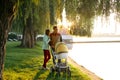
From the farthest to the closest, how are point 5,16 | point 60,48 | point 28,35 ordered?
1. point 28,35
2. point 60,48
3. point 5,16

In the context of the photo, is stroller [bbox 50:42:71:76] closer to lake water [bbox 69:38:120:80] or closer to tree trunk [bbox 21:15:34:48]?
lake water [bbox 69:38:120:80]

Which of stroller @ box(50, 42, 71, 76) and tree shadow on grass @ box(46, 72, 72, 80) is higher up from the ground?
stroller @ box(50, 42, 71, 76)

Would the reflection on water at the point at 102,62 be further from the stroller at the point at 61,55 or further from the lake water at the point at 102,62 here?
the stroller at the point at 61,55

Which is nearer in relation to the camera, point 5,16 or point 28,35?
point 5,16

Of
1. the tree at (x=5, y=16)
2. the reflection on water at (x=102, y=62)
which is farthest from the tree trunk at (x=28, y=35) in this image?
the tree at (x=5, y=16)

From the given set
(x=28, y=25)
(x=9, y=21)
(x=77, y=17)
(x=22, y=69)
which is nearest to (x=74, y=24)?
(x=77, y=17)

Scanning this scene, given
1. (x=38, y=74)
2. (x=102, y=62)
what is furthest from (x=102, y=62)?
(x=38, y=74)

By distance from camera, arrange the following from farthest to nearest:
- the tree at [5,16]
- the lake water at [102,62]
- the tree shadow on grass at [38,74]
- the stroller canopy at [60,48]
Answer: the lake water at [102,62], the stroller canopy at [60,48], the tree shadow on grass at [38,74], the tree at [5,16]

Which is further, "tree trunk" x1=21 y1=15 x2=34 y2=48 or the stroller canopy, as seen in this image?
"tree trunk" x1=21 y1=15 x2=34 y2=48

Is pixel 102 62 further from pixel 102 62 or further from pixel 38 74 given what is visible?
pixel 38 74

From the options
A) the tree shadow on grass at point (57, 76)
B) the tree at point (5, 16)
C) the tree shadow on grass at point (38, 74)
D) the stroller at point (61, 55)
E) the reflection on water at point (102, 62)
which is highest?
the tree at point (5, 16)

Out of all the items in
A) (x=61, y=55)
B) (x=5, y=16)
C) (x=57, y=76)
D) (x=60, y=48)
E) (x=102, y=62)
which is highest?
(x=5, y=16)

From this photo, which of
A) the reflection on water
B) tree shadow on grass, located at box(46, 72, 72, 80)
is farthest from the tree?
the reflection on water

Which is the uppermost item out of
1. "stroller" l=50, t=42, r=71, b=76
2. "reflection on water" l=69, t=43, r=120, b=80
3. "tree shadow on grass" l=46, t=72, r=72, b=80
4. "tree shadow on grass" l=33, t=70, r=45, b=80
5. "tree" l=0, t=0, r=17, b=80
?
"tree" l=0, t=0, r=17, b=80
